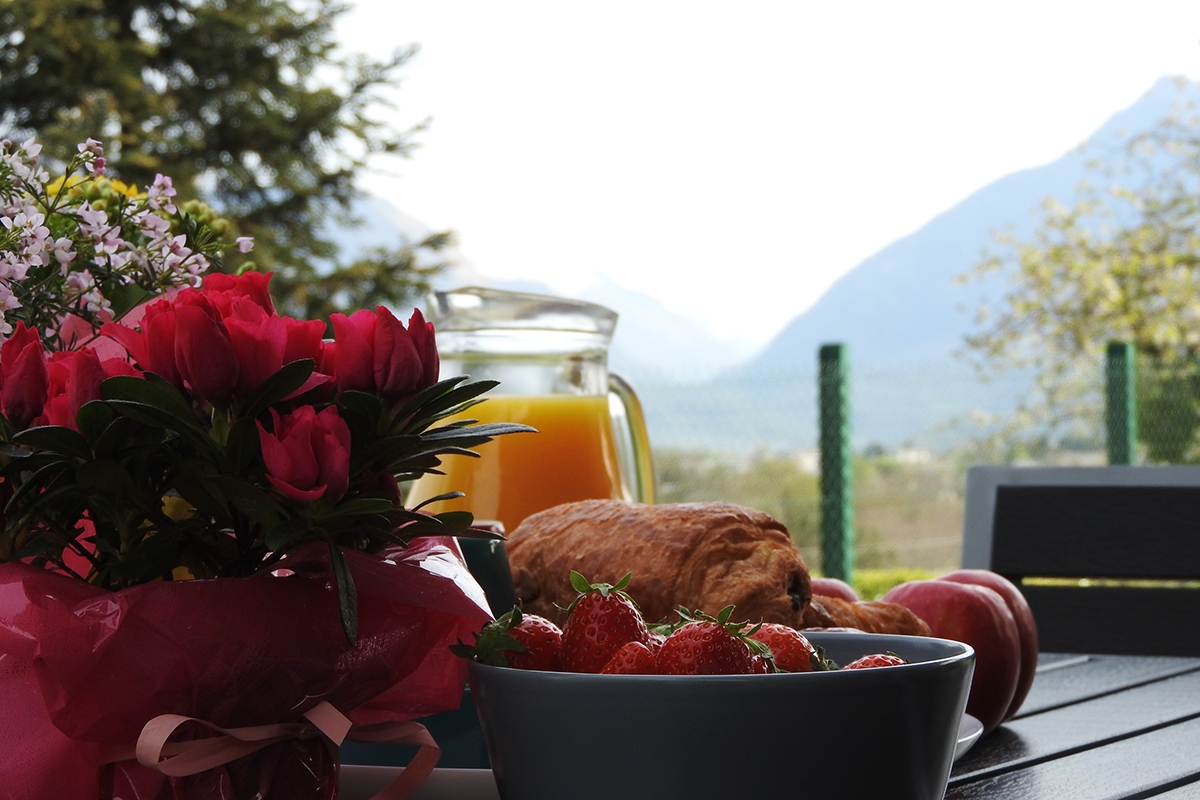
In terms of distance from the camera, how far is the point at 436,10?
1922 centimetres

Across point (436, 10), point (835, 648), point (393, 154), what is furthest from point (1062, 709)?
point (436, 10)

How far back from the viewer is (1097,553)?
4.69ft

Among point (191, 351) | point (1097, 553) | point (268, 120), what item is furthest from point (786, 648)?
point (268, 120)

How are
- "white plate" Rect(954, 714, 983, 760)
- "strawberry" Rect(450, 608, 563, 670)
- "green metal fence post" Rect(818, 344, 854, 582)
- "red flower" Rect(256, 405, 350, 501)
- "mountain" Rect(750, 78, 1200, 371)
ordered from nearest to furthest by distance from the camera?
"red flower" Rect(256, 405, 350, 501), "strawberry" Rect(450, 608, 563, 670), "white plate" Rect(954, 714, 983, 760), "green metal fence post" Rect(818, 344, 854, 582), "mountain" Rect(750, 78, 1200, 371)

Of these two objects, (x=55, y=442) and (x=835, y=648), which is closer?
(x=55, y=442)

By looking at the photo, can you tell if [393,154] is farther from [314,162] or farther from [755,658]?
[755,658]

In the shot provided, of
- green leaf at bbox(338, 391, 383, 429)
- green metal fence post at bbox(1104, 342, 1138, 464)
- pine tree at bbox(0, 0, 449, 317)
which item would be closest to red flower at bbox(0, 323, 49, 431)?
green leaf at bbox(338, 391, 383, 429)

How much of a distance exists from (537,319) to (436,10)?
19.5 m

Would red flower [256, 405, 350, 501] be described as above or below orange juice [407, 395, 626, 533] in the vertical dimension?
above

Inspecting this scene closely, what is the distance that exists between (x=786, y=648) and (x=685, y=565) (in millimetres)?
232

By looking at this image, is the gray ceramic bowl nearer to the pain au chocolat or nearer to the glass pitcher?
the pain au chocolat

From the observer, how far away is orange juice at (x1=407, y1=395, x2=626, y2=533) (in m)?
1.02

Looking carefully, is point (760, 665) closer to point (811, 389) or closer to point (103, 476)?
point (103, 476)

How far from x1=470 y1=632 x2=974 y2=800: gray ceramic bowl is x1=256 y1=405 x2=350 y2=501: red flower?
0.11 metres
